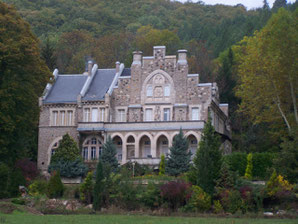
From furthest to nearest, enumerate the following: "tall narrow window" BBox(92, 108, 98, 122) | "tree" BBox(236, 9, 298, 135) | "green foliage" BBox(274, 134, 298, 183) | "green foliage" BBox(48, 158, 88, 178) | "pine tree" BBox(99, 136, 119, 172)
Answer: "tall narrow window" BBox(92, 108, 98, 122) < "tree" BBox(236, 9, 298, 135) < "green foliage" BBox(48, 158, 88, 178) < "pine tree" BBox(99, 136, 119, 172) < "green foliage" BBox(274, 134, 298, 183)

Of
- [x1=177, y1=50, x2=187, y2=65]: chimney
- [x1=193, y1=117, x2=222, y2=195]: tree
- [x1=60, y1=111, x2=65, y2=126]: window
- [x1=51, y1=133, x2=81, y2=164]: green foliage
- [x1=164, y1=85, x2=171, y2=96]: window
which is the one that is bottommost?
[x1=193, y1=117, x2=222, y2=195]: tree

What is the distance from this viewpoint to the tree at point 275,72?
52031 millimetres

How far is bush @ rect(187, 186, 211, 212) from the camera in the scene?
35656 millimetres

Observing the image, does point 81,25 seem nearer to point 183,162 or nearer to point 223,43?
point 223,43

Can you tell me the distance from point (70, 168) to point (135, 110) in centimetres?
904

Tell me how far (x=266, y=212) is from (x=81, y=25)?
76.8m

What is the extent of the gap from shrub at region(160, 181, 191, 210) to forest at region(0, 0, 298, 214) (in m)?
8.40

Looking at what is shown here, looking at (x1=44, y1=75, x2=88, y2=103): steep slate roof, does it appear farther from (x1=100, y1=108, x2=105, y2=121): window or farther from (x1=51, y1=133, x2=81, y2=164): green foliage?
(x1=51, y1=133, x2=81, y2=164): green foliage

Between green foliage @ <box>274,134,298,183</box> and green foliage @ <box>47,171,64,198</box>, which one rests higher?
green foliage @ <box>274,134,298,183</box>

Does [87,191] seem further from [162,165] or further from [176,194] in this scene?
[162,165]

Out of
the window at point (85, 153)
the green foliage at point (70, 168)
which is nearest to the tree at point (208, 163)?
the green foliage at point (70, 168)

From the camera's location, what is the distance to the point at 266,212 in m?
35.4

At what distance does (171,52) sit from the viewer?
81125 mm

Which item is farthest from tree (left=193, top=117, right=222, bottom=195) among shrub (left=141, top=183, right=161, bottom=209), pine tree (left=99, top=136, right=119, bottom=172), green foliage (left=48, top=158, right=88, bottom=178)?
green foliage (left=48, top=158, right=88, bottom=178)
